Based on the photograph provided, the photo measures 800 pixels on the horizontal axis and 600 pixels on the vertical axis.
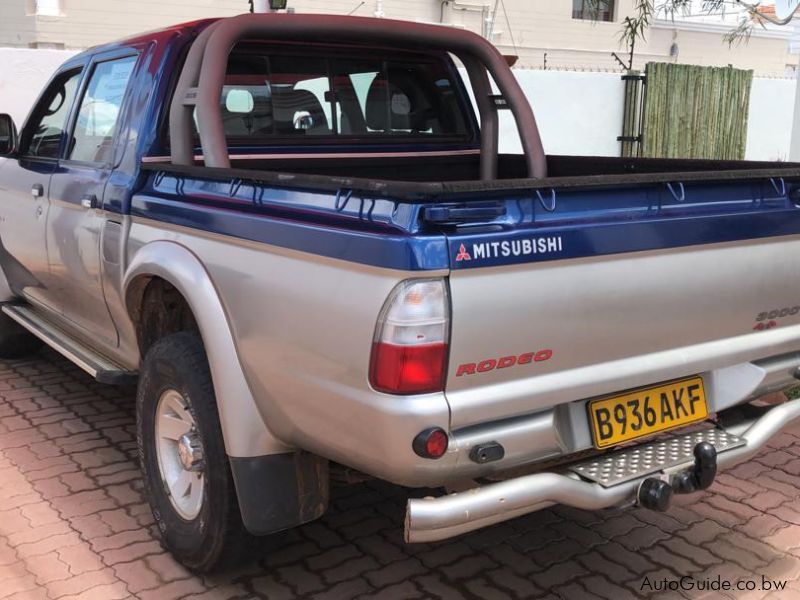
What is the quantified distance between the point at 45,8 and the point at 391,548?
488 inches

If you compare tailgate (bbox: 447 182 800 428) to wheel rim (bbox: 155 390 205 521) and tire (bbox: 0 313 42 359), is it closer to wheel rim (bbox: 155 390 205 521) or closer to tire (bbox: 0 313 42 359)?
wheel rim (bbox: 155 390 205 521)

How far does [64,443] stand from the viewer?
451 cm

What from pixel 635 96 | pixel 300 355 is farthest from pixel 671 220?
pixel 635 96

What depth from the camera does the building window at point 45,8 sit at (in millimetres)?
13110

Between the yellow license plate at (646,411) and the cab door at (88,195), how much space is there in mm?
2278

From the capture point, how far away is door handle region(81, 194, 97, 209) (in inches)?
149

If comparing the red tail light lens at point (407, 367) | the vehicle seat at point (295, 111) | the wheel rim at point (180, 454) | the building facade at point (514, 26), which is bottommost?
the wheel rim at point (180, 454)

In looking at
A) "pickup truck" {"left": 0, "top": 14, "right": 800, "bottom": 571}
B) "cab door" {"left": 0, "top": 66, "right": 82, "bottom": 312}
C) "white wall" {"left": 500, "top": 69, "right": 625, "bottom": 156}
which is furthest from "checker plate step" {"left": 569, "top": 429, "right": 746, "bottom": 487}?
"white wall" {"left": 500, "top": 69, "right": 625, "bottom": 156}

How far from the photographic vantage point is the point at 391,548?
3.45 metres

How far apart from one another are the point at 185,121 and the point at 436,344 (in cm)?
177

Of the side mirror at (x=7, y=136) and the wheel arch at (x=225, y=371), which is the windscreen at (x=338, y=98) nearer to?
the wheel arch at (x=225, y=371)

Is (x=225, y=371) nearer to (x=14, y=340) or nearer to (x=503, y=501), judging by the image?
(x=503, y=501)

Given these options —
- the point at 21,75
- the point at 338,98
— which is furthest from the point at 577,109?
the point at 338,98

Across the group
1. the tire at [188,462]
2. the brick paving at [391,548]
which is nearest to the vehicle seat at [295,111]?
the tire at [188,462]
